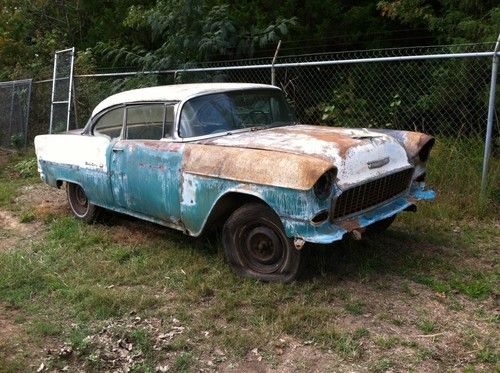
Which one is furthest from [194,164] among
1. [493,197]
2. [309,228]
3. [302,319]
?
[493,197]

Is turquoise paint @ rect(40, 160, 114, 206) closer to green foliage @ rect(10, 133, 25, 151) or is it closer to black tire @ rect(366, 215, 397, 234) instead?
black tire @ rect(366, 215, 397, 234)

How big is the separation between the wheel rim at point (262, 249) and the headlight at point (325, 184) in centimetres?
54

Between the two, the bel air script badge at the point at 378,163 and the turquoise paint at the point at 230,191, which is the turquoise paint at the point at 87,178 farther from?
the bel air script badge at the point at 378,163

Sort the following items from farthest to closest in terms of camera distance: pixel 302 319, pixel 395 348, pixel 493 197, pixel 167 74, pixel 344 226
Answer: pixel 167 74 < pixel 493 197 < pixel 344 226 < pixel 302 319 < pixel 395 348

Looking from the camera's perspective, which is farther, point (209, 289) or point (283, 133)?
point (283, 133)

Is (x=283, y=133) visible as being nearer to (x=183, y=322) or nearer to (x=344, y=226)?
(x=344, y=226)

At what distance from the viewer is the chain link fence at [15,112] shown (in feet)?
38.7

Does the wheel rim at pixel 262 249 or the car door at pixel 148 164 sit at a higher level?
the car door at pixel 148 164

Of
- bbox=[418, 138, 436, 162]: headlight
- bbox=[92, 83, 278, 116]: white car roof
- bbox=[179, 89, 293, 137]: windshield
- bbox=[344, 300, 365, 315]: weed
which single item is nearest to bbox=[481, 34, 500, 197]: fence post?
bbox=[418, 138, 436, 162]: headlight

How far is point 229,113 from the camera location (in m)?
5.18

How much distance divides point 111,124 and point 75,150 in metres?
0.56

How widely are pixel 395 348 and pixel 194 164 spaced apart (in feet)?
7.03

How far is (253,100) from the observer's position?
17.8ft

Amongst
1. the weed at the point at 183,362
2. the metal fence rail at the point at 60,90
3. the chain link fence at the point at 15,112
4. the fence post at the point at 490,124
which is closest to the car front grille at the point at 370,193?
the weed at the point at 183,362
